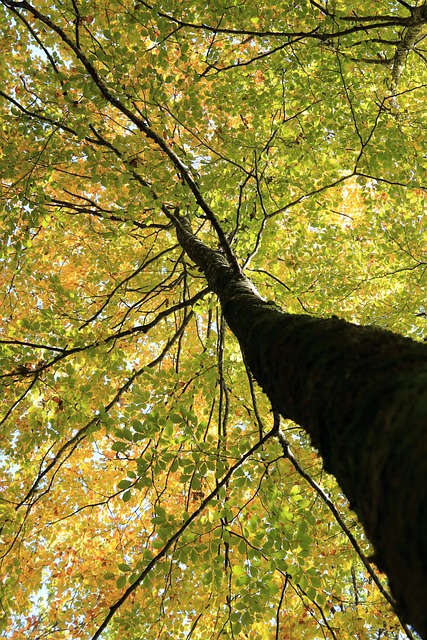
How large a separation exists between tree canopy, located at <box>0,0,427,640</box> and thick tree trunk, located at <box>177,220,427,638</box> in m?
1.26

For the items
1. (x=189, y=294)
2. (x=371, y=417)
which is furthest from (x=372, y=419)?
(x=189, y=294)

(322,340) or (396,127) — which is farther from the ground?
(396,127)

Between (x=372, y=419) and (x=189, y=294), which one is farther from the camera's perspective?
(x=189, y=294)

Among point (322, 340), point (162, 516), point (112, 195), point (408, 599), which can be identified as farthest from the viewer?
point (112, 195)

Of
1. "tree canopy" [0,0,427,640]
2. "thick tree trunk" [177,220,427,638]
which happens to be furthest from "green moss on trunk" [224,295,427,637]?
"tree canopy" [0,0,427,640]

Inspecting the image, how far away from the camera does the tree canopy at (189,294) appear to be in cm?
275

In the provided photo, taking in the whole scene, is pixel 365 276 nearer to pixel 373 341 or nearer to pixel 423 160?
pixel 423 160

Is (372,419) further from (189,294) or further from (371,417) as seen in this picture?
(189,294)

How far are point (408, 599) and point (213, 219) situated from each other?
2.50 meters

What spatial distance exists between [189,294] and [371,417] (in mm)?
4320

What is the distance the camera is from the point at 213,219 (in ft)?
9.27

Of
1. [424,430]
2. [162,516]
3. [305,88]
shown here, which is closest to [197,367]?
[162,516]

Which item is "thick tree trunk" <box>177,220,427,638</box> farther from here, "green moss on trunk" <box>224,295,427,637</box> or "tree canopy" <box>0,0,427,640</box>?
"tree canopy" <box>0,0,427,640</box>

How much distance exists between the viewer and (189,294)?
5.02 meters
